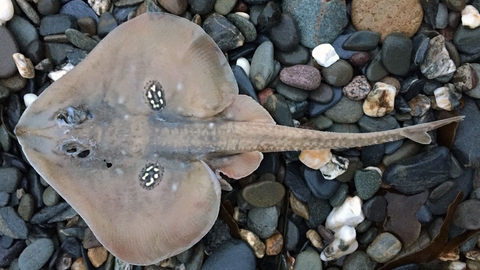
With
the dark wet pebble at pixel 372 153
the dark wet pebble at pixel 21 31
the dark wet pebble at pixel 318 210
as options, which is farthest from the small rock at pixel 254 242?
the dark wet pebble at pixel 21 31

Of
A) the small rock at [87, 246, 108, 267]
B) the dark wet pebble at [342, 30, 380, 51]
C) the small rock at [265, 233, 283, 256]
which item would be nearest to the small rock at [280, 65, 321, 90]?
the dark wet pebble at [342, 30, 380, 51]

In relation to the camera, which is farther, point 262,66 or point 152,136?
point 262,66

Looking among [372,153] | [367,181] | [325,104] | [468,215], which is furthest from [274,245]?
[468,215]

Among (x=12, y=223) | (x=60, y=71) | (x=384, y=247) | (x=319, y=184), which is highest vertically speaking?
(x=60, y=71)

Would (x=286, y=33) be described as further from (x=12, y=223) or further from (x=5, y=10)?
(x=12, y=223)

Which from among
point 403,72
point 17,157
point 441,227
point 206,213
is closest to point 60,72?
point 17,157

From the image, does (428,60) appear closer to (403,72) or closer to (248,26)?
(403,72)
